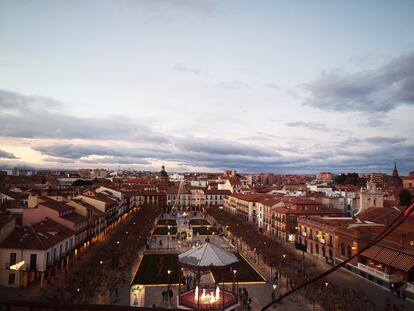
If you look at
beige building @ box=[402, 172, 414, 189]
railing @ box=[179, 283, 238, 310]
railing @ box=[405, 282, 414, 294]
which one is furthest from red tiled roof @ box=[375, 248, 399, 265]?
beige building @ box=[402, 172, 414, 189]

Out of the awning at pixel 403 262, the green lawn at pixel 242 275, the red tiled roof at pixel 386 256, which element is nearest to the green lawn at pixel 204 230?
the green lawn at pixel 242 275

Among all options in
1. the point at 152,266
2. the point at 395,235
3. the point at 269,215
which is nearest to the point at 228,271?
the point at 152,266

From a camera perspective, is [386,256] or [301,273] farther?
A: [301,273]

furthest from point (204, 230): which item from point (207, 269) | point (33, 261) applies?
point (207, 269)

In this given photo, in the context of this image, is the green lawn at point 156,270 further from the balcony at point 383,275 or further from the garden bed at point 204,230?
the garden bed at point 204,230

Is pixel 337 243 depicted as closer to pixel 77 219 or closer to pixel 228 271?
pixel 228 271

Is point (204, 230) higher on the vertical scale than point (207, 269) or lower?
lower

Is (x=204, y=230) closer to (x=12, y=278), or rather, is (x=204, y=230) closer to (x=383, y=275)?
(x=383, y=275)
